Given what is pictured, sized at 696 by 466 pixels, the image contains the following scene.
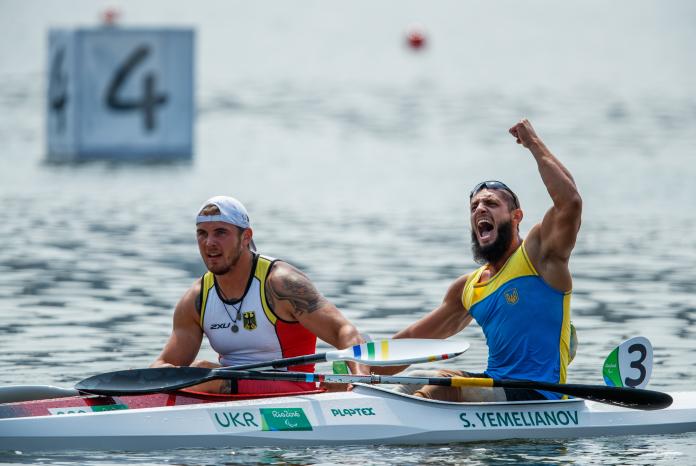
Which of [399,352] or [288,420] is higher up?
[399,352]

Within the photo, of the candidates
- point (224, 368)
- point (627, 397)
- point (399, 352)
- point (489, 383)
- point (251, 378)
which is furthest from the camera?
point (627, 397)

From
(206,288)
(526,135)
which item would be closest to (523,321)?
(526,135)

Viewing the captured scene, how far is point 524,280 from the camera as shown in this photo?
9.99m

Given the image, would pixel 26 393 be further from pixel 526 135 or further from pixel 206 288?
pixel 526 135

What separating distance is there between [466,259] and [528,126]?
32.7ft

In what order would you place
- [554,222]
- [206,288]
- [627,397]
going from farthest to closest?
[206,288] < [627,397] < [554,222]

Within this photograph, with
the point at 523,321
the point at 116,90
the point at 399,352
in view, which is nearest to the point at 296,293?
the point at 399,352

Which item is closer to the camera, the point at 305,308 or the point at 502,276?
the point at 502,276

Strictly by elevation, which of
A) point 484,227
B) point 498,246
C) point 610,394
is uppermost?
point 484,227

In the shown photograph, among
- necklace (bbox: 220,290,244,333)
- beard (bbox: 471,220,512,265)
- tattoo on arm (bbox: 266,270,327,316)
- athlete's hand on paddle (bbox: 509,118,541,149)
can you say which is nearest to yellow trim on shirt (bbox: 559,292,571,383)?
beard (bbox: 471,220,512,265)

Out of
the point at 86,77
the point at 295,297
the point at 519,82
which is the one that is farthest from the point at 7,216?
the point at 519,82

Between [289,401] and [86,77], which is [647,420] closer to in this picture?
[289,401]

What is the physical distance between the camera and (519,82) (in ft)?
179

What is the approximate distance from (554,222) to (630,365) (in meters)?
1.64
